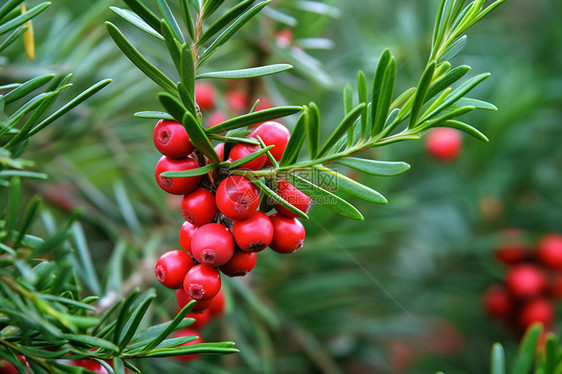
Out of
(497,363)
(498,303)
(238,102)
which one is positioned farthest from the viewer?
(498,303)

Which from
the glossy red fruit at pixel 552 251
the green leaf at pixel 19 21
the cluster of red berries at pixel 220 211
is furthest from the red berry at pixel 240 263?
the glossy red fruit at pixel 552 251

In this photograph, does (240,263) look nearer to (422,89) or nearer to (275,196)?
(275,196)

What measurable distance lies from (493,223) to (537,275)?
0.19 metres

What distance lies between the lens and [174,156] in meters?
0.53

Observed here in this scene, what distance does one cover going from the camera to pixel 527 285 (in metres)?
1.45

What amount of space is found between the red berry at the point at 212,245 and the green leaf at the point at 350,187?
13cm

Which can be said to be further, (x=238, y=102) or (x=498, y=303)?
(x=498, y=303)

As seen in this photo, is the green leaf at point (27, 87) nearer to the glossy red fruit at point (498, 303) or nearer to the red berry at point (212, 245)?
the red berry at point (212, 245)

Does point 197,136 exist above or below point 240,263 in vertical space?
above

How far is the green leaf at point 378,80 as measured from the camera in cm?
49

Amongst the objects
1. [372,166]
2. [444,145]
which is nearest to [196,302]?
[372,166]

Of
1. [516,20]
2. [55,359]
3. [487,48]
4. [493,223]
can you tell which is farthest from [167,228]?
[516,20]

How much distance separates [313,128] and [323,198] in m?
0.07

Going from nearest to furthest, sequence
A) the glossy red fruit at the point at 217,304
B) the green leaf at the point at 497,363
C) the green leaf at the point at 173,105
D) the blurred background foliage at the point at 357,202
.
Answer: the green leaf at the point at 173,105 → the green leaf at the point at 497,363 → the glossy red fruit at the point at 217,304 → the blurred background foliage at the point at 357,202
